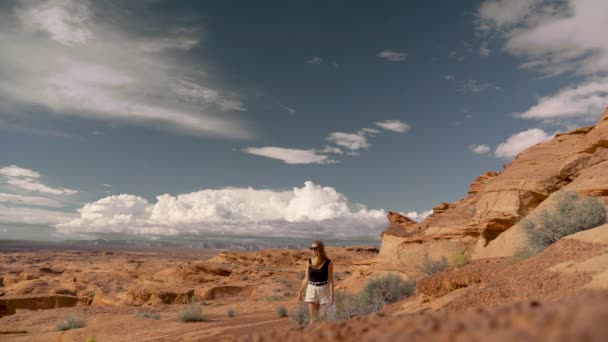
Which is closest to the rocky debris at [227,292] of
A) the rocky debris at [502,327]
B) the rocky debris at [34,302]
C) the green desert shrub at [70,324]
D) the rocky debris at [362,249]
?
the rocky debris at [34,302]

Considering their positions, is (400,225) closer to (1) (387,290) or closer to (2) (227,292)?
(1) (387,290)

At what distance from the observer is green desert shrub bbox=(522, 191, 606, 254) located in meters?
9.65

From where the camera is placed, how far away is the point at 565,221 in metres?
9.80

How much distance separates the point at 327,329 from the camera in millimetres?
2961

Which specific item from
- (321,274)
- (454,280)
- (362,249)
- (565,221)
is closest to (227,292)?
(321,274)

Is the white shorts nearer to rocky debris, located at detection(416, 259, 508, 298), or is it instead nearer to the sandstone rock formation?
rocky debris, located at detection(416, 259, 508, 298)

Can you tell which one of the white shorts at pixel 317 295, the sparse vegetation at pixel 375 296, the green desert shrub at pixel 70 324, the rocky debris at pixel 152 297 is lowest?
the rocky debris at pixel 152 297

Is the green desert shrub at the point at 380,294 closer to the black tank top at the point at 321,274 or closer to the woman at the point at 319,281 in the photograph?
the woman at the point at 319,281

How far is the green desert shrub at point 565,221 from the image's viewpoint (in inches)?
380

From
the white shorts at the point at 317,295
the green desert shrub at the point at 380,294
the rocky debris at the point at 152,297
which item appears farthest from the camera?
the rocky debris at the point at 152,297

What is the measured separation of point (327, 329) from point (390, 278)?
11565mm

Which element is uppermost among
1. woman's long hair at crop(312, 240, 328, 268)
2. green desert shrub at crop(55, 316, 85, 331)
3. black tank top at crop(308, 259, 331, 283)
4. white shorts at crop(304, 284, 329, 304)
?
woman's long hair at crop(312, 240, 328, 268)

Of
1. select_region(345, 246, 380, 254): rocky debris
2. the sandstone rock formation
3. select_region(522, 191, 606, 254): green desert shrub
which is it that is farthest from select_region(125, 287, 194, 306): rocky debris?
select_region(345, 246, 380, 254): rocky debris

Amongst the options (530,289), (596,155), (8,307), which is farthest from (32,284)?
(596,155)
